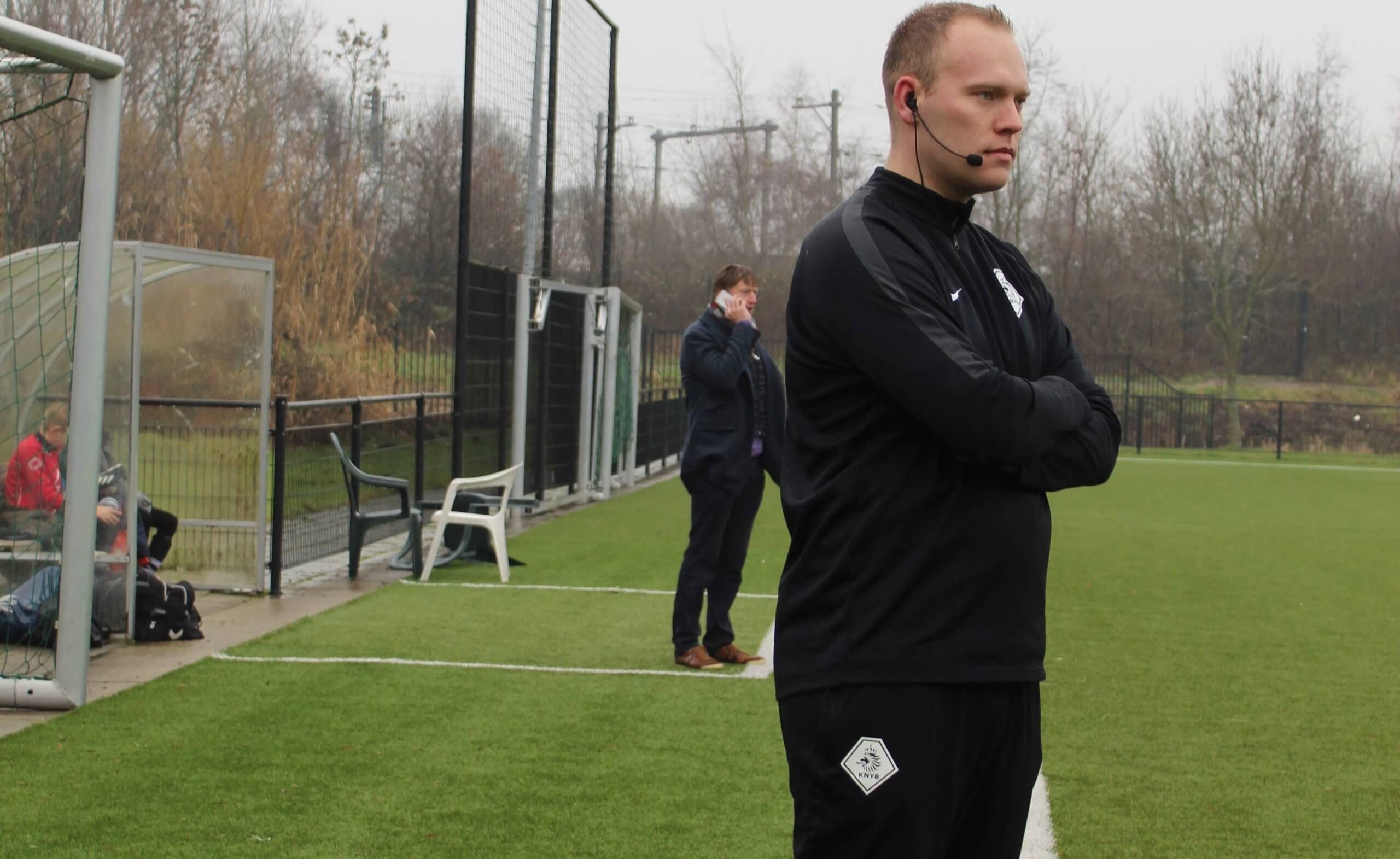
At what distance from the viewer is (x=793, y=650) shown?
7.11 feet

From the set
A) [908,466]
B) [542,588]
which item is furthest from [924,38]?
[542,588]

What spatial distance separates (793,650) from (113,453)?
19.9ft

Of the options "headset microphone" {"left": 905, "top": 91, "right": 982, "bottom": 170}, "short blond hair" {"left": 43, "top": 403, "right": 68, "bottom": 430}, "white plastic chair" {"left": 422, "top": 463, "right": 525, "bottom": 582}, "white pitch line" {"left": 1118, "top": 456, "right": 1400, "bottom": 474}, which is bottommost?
"white plastic chair" {"left": 422, "top": 463, "right": 525, "bottom": 582}

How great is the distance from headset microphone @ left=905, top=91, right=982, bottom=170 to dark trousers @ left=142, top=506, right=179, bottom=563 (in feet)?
23.0

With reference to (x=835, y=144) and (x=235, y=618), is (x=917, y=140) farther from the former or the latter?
(x=835, y=144)

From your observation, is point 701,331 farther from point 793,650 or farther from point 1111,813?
point 793,650

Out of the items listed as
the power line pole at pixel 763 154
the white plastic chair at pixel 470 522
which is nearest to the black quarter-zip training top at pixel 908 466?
the white plastic chair at pixel 470 522

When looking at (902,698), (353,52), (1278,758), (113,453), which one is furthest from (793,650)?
(353,52)

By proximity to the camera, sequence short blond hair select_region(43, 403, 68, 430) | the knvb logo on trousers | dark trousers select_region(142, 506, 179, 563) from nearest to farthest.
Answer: the knvb logo on trousers
short blond hair select_region(43, 403, 68, 430)
dark trousers select_region(142, 506, 179, 563)

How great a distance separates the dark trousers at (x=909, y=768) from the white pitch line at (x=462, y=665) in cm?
471

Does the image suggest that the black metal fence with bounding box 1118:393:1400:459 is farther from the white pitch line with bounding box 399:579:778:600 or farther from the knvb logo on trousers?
the knvb logo on trousers

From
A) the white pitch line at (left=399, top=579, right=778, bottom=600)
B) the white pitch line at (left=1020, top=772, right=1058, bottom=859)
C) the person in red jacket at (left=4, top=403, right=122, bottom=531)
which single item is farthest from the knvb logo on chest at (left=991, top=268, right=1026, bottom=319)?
the white pitch line at (left=399, top=579, right=778, bottom=600)

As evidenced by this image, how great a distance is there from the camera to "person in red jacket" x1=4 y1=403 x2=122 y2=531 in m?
6.27

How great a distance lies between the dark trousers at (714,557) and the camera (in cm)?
684
